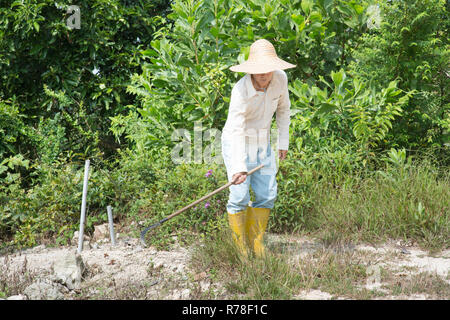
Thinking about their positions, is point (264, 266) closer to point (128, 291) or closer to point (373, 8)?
point (128, 291)

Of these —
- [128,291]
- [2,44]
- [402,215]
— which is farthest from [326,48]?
[2,44]

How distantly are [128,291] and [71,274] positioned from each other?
50 centimetres

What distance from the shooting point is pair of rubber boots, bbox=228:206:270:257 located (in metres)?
3.30

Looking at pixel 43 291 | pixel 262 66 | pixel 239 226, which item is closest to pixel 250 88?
pixel 262 66

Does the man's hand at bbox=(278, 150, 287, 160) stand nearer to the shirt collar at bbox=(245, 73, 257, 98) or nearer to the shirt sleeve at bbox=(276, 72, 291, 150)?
the shirt sleeve at bbox=(276, 72, 291, 150)

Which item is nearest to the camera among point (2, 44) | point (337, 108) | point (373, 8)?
point (337, 108)

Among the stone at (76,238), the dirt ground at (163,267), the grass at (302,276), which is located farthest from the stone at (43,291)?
the stone at (76,238)

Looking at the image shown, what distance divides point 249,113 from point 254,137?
18cm

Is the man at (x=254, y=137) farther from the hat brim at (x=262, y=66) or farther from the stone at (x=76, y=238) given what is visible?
the stone at (x=76, y=238)

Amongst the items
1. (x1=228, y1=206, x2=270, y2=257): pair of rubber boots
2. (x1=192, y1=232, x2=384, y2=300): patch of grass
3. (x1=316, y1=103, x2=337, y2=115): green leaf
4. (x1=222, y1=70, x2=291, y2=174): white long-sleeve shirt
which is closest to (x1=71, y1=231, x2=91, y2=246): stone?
(x1=192, y1=232, x2=384, y2=300): patch of grass

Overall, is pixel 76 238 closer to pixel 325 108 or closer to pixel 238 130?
pixel 238 130

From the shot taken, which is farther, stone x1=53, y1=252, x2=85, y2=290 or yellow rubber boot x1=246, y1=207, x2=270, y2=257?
yellow rubber boot x1=246, y1=207, x2=270, y2=257

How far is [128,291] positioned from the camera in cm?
304

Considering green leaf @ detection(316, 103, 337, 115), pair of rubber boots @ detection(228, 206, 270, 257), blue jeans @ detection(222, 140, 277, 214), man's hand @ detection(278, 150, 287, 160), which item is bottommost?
pair of rubber boots @ detection(228, 206, 270, 257)
